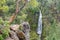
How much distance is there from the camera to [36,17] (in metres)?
11.9

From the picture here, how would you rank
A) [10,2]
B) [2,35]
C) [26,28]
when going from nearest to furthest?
[2,35] < [26,28] < [10,2]

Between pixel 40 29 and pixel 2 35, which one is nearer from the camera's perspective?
pixel 2 35

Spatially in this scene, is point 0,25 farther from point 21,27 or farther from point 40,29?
point 40,29

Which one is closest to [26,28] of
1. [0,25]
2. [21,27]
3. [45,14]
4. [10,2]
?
[21,27]

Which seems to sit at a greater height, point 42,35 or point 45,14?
point 45,14

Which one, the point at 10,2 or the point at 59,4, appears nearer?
the point at 10,2

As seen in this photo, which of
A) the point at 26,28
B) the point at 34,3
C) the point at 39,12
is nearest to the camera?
the point at 26,28

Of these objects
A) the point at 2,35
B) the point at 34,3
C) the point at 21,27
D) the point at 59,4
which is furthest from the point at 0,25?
the point at 59,4

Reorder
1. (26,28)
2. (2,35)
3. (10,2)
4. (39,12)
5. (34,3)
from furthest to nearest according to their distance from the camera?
(39,12) < (10,2) < (34,3) < (26,28) < (2,35)

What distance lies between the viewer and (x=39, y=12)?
469 inches

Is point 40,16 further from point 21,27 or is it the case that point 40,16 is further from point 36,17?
point 21,27

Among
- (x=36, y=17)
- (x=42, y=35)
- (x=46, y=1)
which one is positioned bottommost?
(x=42, y=35)

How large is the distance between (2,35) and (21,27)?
1549mm

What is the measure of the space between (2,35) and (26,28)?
154cm
